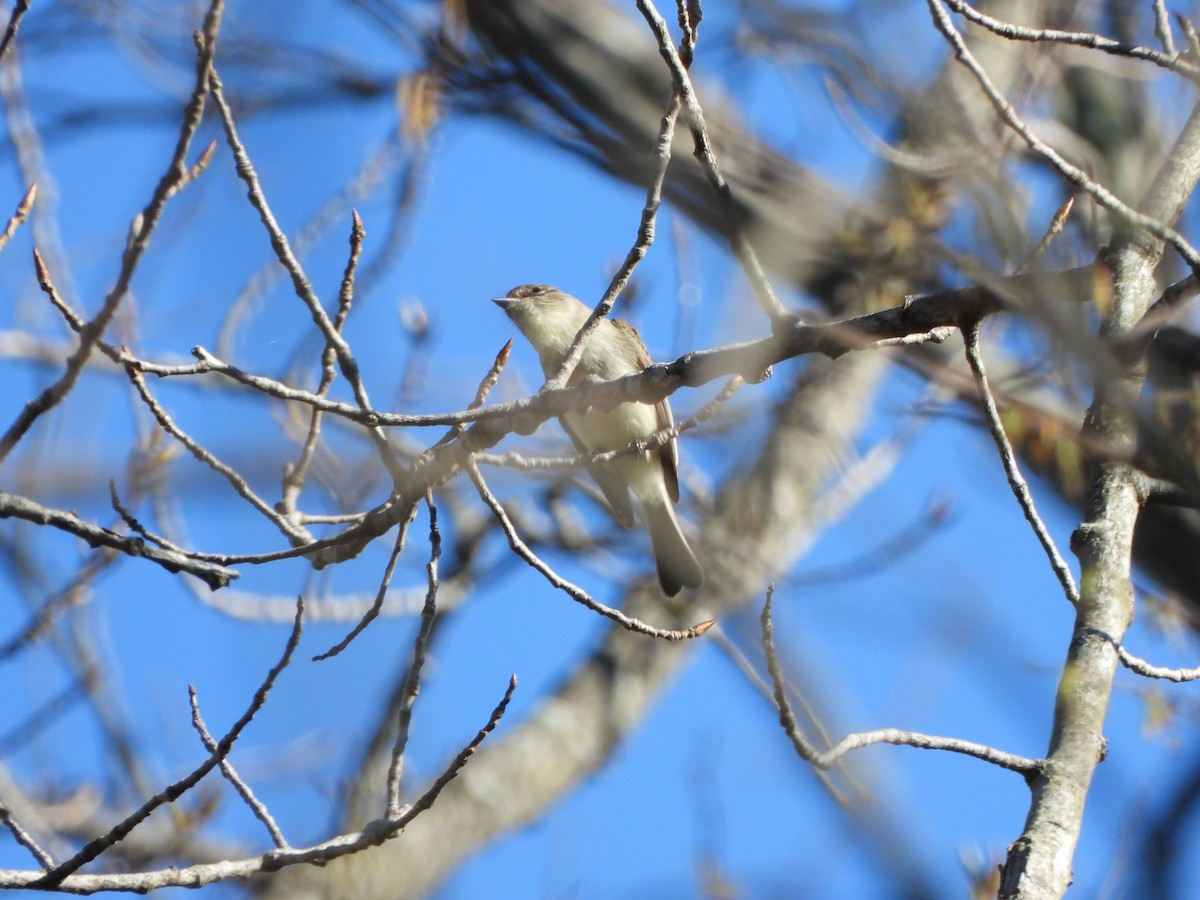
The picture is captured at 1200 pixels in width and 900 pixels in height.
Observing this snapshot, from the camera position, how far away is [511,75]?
449 cm

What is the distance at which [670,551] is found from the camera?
5957mm

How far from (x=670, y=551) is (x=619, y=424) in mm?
868

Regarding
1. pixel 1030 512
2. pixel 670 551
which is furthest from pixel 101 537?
pixel 670 551

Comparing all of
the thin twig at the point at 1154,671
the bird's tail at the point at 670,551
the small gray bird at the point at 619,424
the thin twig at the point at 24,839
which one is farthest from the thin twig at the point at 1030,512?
the bird's tail at the point at 670,551

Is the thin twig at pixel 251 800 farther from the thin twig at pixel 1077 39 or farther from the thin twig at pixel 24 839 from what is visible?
the thin twig at pixel 1077 39

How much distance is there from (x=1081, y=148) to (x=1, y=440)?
4819mm

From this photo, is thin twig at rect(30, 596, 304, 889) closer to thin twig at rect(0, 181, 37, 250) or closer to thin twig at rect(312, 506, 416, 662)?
thin twig at rect(312, 506, 416, 662)

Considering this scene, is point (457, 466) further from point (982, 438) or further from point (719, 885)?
point (719, 885)

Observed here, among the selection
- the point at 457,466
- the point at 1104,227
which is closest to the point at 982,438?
the point at 1104,227

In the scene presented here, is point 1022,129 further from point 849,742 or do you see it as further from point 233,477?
point 233,477

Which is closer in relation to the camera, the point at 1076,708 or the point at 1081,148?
the point at 1076,708

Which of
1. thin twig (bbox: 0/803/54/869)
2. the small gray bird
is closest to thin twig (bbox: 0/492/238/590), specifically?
thin twig (bbox: 0/803/54/869)

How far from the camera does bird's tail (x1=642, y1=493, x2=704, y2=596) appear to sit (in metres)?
5.87

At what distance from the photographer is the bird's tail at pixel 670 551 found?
587 cm
